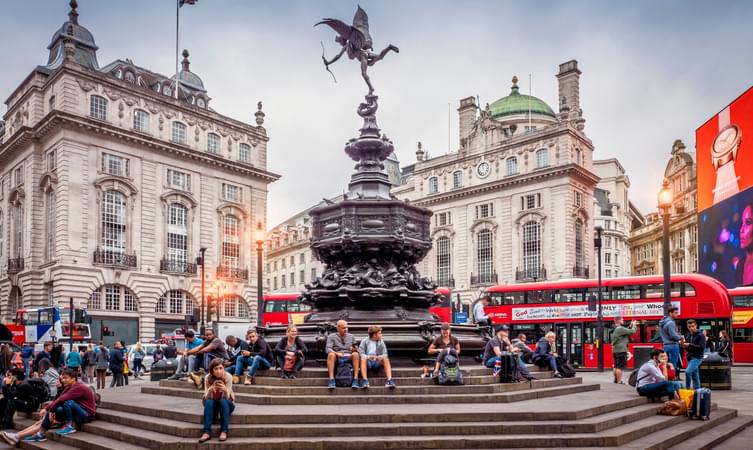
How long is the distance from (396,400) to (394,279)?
3.76 meters

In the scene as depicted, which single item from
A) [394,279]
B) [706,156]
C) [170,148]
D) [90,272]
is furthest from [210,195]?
[394,279]

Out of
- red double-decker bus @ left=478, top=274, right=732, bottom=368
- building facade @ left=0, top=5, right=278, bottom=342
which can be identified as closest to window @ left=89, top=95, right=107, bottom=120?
building facade @ left=0, top=5, right=278, bottom=342

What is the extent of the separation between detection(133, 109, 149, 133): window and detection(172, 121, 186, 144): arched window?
2.21m

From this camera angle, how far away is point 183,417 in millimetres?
9734

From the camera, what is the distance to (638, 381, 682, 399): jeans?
12086 mm

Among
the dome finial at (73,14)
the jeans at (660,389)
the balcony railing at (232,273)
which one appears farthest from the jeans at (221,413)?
the dome finial at (73,14)

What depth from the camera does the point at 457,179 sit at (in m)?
60.6

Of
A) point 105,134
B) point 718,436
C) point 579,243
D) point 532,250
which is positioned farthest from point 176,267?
point 718,436

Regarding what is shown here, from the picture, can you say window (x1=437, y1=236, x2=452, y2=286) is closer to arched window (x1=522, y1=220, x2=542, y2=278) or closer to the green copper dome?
arched window (x1=522, y1=220, x2=542, y2=278)

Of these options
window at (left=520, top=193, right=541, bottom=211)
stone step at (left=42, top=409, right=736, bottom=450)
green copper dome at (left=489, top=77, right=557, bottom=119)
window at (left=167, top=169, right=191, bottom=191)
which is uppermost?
green copper dome at (left=489, top=77, right=557, bottom=119)

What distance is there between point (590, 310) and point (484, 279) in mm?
28641

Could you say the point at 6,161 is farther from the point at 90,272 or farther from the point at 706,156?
the point at 706,156

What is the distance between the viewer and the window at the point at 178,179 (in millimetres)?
47991

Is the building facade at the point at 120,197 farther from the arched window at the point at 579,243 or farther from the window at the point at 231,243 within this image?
the arched window at the point at 579,243
